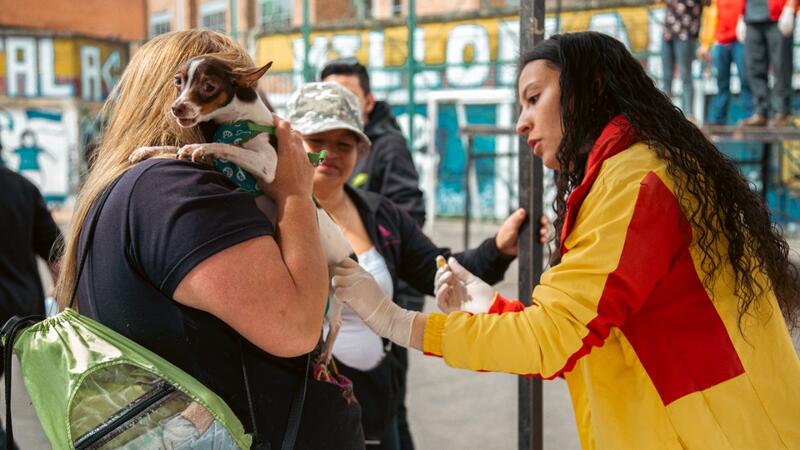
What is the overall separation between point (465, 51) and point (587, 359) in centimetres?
1470

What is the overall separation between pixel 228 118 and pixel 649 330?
38.7 inches

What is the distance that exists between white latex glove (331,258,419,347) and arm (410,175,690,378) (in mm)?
228

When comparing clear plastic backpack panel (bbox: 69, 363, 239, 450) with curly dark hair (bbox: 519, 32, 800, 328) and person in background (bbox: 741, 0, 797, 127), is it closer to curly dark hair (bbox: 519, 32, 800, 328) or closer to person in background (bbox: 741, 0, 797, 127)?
curly dark hair (bbox: 519, 32, 800, 328)

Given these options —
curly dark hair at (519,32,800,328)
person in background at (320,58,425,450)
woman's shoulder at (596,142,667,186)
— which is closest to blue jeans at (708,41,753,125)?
person in background at (320,58,425,450)

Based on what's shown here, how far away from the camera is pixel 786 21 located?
759 cm

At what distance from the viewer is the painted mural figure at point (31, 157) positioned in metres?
19.6

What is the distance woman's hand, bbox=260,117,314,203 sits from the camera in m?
1.81

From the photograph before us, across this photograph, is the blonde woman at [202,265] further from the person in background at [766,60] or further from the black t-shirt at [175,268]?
the person in background at [766,60]

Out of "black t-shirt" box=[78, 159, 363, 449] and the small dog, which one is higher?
the small dog

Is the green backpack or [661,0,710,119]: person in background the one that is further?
[661,0,710,119]: person in background

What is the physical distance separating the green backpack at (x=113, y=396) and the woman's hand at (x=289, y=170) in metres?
0.42

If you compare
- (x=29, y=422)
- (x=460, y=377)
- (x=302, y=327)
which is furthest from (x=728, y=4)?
(x=302, y=327)

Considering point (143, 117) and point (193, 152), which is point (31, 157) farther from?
point (193, 152)

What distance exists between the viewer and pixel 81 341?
5.33 ft
